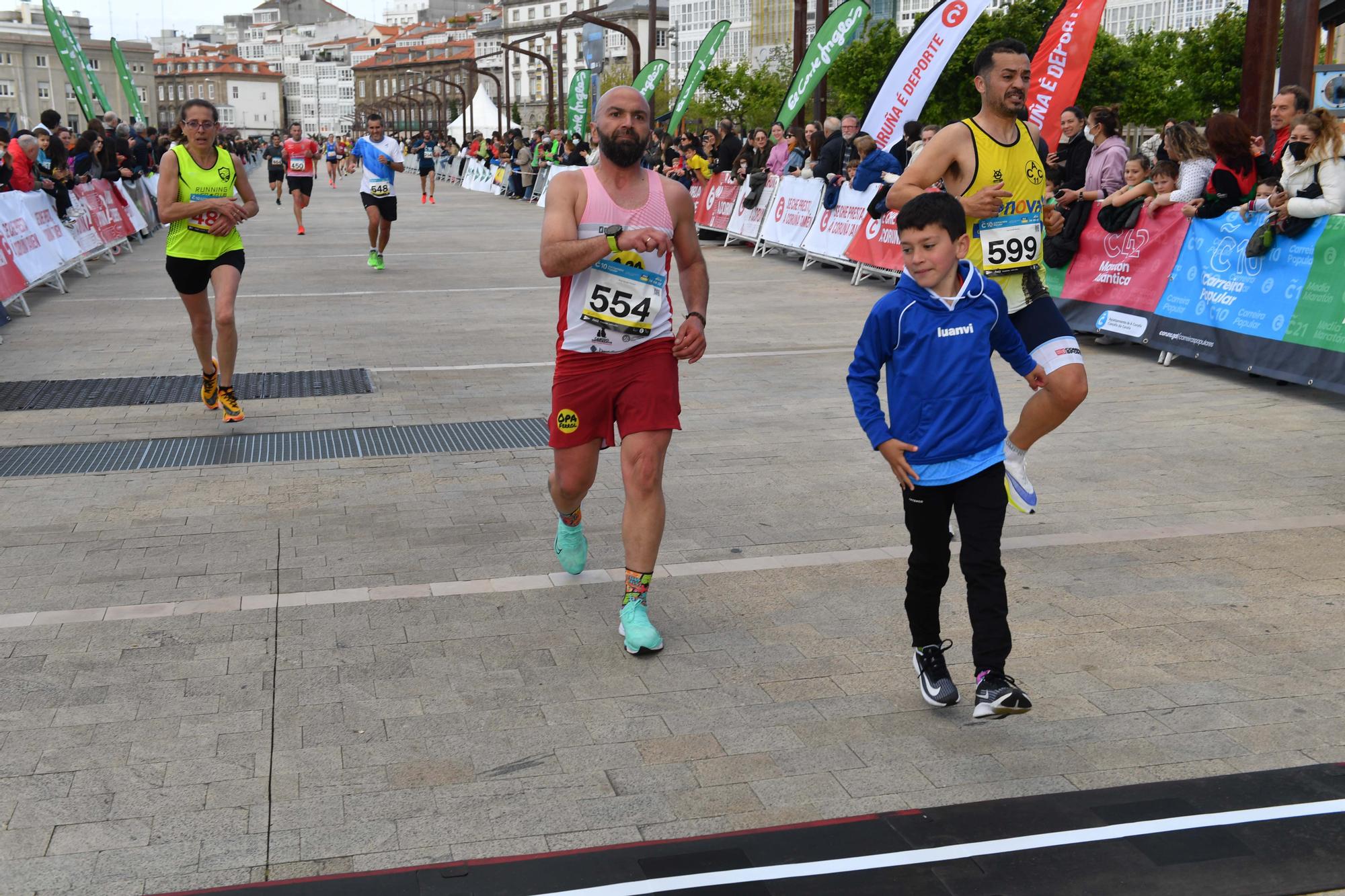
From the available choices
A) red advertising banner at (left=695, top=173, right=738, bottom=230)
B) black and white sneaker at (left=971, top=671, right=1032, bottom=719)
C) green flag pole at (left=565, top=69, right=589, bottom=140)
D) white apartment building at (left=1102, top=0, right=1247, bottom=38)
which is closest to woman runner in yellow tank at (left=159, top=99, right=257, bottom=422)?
black and white sneaker at (left=971, top=671, right=1032, bottom=719)

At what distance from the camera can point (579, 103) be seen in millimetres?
35594

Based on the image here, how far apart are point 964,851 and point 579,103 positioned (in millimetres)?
33988

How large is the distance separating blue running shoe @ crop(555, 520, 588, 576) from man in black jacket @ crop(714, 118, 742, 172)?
56.3 ft

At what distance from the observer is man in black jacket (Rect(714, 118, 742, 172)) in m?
21.8

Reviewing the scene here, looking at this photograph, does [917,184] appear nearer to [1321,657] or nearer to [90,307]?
[1321,657]

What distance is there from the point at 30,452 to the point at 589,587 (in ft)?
13.0

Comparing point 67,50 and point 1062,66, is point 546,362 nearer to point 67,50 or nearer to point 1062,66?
point 1062,66

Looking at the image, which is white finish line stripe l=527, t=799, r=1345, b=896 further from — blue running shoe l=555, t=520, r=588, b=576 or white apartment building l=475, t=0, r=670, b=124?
white apartment building l=475, t=0, r=670, b=124

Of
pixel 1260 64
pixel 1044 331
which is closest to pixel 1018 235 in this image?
pixel 1044 331

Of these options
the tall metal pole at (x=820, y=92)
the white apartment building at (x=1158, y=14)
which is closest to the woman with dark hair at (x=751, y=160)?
the tall metal pole at (x=820, y=92)

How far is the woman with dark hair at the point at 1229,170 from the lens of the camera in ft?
32.9

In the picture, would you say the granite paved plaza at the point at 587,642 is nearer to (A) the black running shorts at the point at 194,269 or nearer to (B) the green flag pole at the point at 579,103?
(A) the black running shorts at the point at 194,269

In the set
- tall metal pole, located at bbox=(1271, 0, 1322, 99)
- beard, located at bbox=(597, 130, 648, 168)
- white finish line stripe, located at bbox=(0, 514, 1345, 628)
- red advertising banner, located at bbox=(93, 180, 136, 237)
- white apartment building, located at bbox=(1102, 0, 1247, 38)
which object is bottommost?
red advertising banner, located at bbox=(93, 180, 136, 237)

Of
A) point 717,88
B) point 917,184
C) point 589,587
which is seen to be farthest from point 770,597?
point 717,88
